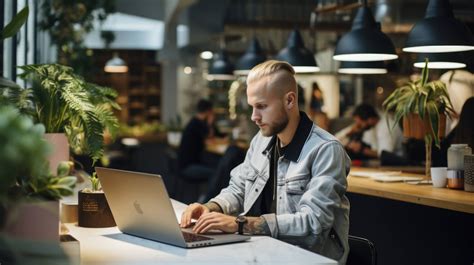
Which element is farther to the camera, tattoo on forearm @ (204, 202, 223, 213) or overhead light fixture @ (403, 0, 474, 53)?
overhead light fixture @ (403, 0, 474, 53)

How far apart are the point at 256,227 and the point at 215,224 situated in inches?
7.1

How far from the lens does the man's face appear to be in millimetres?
3031

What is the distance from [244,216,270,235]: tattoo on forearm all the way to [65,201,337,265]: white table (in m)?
0.05

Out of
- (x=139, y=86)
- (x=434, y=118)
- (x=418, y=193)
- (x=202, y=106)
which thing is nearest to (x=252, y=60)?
(x=202, y=106)

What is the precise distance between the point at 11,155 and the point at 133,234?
4.42 feet

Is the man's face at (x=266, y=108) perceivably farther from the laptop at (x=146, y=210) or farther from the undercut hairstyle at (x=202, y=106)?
the undercut hairstyle at (x=202, y=106)

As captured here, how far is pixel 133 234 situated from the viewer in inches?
109

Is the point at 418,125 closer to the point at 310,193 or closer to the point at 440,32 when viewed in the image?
the point at 440,32

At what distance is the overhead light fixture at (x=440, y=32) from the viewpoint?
14.3ft

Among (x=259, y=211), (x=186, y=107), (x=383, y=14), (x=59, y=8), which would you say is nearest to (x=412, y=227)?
(x=259, y=211)

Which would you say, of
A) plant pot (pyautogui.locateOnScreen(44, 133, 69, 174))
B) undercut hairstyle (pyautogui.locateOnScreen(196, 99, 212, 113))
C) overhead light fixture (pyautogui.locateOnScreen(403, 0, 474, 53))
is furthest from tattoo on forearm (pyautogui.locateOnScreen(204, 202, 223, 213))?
undercut hairstyle (pyautogui.locateOnScreen(196, 99, 212, 113))

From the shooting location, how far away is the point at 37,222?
2.06m

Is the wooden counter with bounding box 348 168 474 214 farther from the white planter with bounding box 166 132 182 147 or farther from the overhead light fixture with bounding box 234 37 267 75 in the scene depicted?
the white planter with bounding box 166 132 182 147

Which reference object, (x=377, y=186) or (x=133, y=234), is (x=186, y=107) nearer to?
(x=377, y=186)
